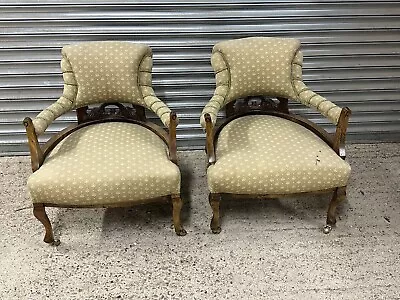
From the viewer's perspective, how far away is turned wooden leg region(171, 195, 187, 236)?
88.2 inches

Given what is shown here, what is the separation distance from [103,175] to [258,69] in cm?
100

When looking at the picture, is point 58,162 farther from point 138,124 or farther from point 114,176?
point 138,124

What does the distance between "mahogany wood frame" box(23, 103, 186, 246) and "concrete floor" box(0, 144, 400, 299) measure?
0.49ft

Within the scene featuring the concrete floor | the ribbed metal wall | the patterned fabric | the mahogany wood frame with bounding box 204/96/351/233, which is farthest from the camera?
the ribbed metal wall

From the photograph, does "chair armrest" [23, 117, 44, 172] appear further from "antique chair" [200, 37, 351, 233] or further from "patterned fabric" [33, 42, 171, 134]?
"antique chair" [200, 37, 351, 233]

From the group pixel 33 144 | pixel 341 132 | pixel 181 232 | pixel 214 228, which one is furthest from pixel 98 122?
pixel 341 132

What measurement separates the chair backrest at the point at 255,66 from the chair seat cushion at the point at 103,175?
562 millimetres

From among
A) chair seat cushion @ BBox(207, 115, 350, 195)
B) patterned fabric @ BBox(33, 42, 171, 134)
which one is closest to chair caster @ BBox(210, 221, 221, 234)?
chair seat cushion @ BBox(207, 115, 350, 195)

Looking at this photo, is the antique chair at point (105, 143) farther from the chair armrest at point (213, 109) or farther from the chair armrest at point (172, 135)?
the chair armrest at point (213, 109)

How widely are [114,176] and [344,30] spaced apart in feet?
5.65

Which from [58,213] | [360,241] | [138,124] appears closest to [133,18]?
[138,124]

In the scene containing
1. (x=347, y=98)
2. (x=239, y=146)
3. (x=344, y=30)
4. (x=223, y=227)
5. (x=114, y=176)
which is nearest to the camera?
(x=114, y=176)

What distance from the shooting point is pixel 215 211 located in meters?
2.32

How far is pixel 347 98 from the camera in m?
3.06
